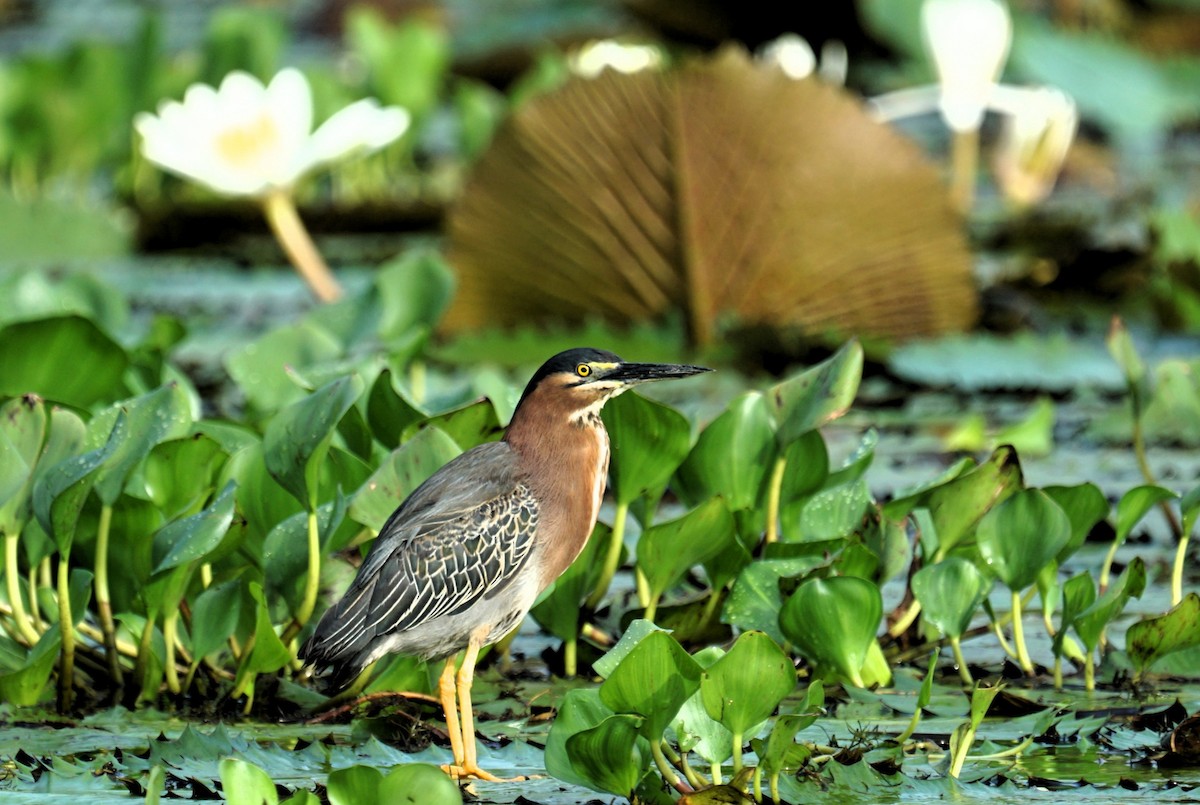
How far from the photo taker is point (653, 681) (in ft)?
7.57

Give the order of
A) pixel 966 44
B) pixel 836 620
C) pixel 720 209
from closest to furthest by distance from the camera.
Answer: pixel 836 620, pixel 720 209, pixel 966 44

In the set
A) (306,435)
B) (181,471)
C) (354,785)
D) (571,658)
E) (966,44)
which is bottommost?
(571,658)

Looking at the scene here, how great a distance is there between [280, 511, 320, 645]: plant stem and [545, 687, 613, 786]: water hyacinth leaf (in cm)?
69

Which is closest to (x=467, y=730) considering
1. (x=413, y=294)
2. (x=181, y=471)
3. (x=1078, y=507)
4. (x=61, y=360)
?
(x=181, y=471)

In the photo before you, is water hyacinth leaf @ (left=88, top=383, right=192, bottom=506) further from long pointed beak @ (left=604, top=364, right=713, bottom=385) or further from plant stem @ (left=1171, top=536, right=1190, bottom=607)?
plant stem @ (left=1171, top=536, right=1190, bottom=607)

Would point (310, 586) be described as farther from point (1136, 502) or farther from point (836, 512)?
point (1136, 502)

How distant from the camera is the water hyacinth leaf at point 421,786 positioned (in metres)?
2.09

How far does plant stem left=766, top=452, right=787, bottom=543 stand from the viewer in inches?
128

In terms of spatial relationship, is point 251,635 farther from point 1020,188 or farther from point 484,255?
point 1020,188

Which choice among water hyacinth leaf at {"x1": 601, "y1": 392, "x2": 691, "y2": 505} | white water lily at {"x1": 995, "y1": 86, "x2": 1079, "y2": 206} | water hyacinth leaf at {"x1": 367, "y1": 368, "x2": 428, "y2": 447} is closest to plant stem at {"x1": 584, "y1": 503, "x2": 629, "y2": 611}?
water hyacinth leaf at {"x1": 601, "y1": 392, "x2": 691, "y2": 505}

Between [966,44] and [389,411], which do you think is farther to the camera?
[966,44]

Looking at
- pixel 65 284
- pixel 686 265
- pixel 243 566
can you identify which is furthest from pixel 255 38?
pixel 243 566

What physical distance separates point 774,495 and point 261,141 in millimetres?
2674

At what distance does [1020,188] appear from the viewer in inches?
316
